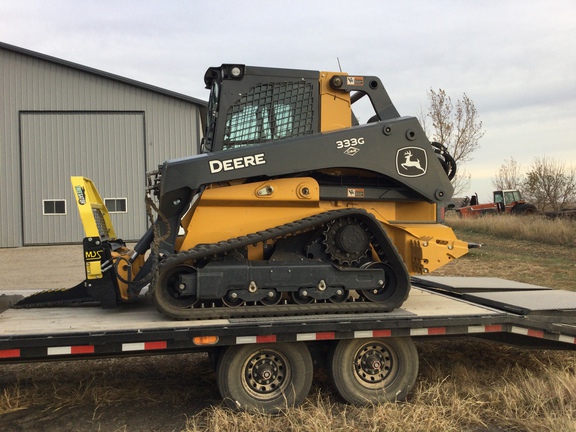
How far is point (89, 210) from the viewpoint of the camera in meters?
5.36

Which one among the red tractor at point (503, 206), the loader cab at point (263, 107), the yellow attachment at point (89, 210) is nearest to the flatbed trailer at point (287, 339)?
the yellow attachment at point (89, 210)

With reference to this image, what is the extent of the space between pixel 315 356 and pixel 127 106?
52.0 feet

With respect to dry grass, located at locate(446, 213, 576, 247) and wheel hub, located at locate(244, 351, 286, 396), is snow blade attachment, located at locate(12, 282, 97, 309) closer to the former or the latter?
wheel hub, located at locate(244, 351, 286, 396)

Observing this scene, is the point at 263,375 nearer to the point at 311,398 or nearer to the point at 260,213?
the point at 311,398

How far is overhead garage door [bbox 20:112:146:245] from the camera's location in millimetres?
18766

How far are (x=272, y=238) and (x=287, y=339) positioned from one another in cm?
98

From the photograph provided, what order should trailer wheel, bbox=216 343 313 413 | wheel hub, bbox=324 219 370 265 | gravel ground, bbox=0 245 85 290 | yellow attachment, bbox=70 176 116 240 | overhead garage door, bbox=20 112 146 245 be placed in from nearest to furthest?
1. trailer wheel, bbox=216 343 313 413
2. wheel hub, bbox=324 219 370 265
3. yellow attachment, bbox=70 176 116 240
4. gravel ground, bbox=0 245 85 290
5. overhead garage door, bbox=20 112 146 245

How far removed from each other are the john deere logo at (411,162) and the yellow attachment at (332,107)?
0.63 meters

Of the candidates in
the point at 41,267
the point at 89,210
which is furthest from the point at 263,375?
the point at 41,267

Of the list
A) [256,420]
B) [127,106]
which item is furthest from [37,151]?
[256,420]

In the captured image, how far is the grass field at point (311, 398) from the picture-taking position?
4.44 metres

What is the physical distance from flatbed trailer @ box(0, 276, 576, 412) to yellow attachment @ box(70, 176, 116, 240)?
0.83 m

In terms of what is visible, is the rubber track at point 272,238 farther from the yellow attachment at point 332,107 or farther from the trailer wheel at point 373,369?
the yellow attachment at point 332,107

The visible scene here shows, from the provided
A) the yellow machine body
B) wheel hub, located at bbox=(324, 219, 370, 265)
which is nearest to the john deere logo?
the yellow machine body
